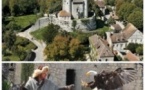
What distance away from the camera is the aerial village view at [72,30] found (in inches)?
116

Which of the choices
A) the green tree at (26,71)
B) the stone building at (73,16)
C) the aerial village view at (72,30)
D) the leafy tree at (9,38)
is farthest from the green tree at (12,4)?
the green tree at (26,71)

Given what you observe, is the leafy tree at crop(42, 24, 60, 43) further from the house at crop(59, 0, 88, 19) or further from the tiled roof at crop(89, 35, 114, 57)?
the tiled roof at crop(89, 35, 114, 57)

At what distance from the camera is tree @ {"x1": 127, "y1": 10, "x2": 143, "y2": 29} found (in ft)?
9.61

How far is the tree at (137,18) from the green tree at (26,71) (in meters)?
0.74

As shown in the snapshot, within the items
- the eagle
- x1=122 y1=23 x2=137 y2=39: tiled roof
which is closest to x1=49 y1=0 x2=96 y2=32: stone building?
x1=122 y1=23 x2=137 y2=39: tiled roof

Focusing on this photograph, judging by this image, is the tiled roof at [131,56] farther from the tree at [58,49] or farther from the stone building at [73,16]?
the tree at [58,49]

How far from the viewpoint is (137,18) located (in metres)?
2.93

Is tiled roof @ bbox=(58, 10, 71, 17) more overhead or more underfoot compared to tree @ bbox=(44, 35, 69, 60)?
more overhead

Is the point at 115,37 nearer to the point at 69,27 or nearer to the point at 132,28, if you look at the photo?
the point at 132,28

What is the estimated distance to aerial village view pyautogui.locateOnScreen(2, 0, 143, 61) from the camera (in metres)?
2.95

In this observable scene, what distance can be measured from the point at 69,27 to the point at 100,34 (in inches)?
8.6

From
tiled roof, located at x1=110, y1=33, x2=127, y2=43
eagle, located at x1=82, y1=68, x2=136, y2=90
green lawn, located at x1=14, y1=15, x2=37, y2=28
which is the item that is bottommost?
eagle, located at x1=82, y1=68, x2=136, y2=90

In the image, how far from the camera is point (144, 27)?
295 centimetres

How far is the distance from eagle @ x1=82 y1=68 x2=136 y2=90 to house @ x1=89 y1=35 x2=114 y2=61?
3.8 inches
